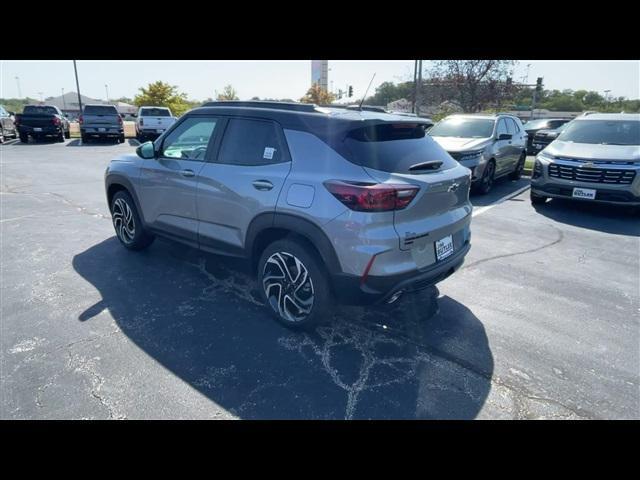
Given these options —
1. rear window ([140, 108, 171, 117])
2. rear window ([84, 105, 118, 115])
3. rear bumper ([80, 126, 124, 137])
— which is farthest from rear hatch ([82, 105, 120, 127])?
rear window ([140, 108, 171, 117])

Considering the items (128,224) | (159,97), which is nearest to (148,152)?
(128,224)

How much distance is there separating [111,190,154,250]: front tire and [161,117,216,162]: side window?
97cm

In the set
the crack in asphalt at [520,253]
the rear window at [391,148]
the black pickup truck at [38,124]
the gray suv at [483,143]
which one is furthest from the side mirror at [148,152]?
the black pickup truck at [38,124]

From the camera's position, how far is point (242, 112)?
354cm

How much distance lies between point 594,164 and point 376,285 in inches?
243

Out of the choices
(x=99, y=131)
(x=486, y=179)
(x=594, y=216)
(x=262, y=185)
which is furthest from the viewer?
(x=99, y=131)

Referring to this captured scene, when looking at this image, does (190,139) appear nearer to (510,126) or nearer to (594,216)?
(594,216)

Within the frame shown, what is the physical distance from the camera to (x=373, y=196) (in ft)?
8.66

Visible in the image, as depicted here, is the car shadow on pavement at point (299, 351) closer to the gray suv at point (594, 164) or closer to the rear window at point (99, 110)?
the gray suv at point (594, 164)

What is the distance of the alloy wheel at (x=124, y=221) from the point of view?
15.9ft
